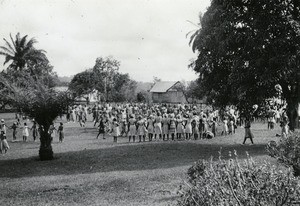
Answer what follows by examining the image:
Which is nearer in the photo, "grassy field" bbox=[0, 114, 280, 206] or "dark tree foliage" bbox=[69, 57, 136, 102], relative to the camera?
"grassy field" bbox=[0, 114, 280, 206]

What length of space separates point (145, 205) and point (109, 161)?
7.55m

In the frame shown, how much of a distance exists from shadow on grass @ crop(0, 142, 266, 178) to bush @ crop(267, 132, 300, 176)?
207 inches

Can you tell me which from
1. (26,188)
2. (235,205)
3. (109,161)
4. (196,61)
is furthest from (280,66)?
(235,205)

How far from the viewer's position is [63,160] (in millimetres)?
18609

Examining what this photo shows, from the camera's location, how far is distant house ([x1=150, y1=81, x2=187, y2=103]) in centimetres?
8950

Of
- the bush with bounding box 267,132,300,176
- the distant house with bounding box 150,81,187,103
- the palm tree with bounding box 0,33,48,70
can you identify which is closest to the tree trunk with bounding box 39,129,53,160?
the bush with bounding box 267,132,300,176

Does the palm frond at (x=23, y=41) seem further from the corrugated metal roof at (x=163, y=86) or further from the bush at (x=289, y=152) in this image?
the bush at (x=289, y=152)

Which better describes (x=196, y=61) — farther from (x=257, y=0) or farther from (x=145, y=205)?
(x=145, y=205)

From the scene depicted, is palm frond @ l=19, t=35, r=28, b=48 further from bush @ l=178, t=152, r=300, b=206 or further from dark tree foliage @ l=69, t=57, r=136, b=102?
bush @ l=178, t=152, r=300, b=206

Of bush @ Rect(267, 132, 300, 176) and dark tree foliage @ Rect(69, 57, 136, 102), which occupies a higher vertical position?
dark tree foliage @ Rect(69, 57, 136, 102)

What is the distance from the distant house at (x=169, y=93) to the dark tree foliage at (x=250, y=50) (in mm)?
66270

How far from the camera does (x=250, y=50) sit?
19.8 meters

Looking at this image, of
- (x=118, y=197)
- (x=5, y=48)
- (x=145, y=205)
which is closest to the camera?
(x=145, y=205)

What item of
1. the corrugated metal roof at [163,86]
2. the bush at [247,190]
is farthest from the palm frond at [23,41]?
the bush at [247,190]
